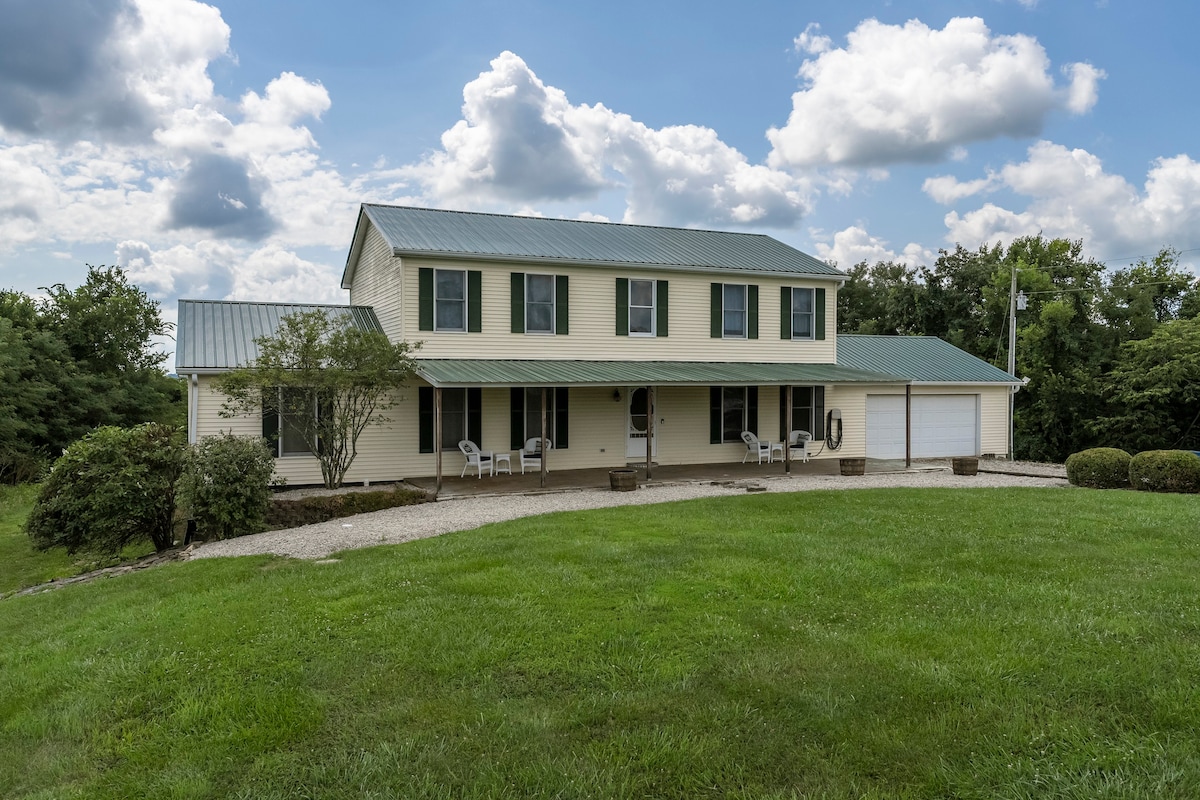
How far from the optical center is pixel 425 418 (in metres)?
16.0

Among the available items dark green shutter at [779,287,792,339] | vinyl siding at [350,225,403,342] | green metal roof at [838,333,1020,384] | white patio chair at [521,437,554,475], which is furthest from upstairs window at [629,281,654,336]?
green metal roof at [838,333,1020,384]

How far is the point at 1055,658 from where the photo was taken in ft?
15.2

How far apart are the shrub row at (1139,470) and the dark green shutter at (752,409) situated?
683 cm

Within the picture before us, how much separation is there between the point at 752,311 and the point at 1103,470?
26.5 ft

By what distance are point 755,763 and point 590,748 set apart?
80 centimetres

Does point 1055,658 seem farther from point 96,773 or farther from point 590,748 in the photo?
point 96,773

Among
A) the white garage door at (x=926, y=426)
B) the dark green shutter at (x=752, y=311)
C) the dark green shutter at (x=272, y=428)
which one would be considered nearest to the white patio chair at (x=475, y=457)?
the dark green shutter at (x=272, y=428)

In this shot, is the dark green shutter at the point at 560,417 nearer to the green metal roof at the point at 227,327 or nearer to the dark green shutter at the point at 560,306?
the dark green shutter at the point at 560,306

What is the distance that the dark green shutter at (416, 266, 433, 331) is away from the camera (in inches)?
611

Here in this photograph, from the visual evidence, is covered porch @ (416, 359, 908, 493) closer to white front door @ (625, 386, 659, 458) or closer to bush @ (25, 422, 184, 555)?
white front door @ (625, 386, 659, 458)

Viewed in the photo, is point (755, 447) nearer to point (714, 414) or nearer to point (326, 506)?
point (714, 414)

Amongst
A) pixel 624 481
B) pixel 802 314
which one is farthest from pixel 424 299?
pixel 802 314

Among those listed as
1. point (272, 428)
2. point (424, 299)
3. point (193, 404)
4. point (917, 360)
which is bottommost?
point (272, 428)

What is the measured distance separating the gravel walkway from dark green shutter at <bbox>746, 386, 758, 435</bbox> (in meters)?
3.18
